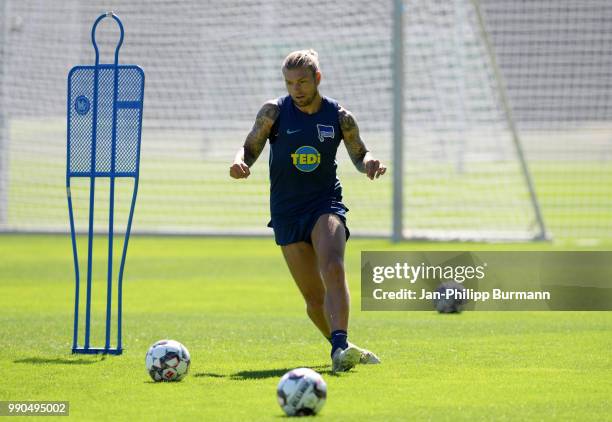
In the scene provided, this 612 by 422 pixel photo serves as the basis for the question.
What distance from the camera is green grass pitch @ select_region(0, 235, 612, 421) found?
7293mm

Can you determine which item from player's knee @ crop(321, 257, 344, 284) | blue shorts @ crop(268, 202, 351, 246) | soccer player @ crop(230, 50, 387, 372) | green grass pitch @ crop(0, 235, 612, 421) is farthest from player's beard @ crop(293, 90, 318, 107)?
green grass pitch @ crop(0, 235, 612, 421)

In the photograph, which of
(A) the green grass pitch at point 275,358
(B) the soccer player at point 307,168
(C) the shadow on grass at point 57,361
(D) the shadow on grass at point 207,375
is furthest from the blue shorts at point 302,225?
(C) the shadow on grass at point 57,361

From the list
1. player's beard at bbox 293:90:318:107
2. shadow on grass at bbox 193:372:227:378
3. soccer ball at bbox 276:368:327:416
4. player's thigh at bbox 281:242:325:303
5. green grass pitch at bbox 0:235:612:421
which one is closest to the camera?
soccer ball at bbox 276:368:327:416

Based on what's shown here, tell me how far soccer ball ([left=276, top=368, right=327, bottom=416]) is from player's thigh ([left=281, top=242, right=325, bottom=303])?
2358mm

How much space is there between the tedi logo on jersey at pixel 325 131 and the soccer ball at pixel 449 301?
439 centimetres

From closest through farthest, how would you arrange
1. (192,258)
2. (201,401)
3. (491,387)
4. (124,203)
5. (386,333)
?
(201,401) < (491,387) < (386,333) < (192,258) < (124,203)

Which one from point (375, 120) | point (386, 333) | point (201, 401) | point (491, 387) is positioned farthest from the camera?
point (375, 120)

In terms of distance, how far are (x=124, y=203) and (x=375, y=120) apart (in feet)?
24.9

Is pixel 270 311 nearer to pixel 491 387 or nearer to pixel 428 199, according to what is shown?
pixel 491 387

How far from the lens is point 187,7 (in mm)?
24422

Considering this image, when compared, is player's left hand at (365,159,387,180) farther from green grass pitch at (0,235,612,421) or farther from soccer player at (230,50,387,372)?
green grass pitch at (0,235,612,421)

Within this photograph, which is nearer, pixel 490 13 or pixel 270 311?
pixel 270 311

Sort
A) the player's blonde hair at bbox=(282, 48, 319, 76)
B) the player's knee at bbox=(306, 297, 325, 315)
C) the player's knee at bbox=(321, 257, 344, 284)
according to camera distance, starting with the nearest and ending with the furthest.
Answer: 1. the player's knee at bbox=(321, 257, 344, 284)
2. the player's blonde hair at bbox=(282, 48, 319, 76)
3. the player's knee at bbox=(306, 297, 325, 315)

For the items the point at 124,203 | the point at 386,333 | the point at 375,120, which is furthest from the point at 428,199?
the point at 386,333
